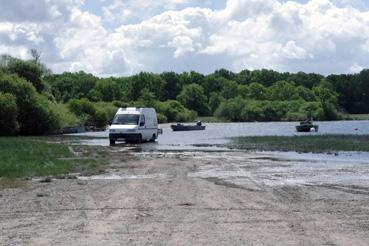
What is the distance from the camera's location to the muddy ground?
37.5 feet

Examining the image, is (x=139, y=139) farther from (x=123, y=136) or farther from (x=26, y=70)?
(x=26, y=70)

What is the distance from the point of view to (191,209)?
14.7 meters

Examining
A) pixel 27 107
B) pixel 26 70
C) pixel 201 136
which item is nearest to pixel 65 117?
pixel 26 70

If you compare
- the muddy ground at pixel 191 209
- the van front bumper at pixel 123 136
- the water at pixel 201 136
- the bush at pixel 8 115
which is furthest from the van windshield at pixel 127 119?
the bush at pixel 8 115

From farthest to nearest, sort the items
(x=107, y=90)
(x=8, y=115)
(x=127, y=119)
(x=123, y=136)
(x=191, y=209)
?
(x=107, y=90) → (x=8, y=115) → (x=127, y=119) → (x=123, y=136) → (x=191, y=209)

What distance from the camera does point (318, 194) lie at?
17844mm

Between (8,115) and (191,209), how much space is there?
61.5 meters

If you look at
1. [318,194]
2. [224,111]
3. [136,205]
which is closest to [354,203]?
[318,194]

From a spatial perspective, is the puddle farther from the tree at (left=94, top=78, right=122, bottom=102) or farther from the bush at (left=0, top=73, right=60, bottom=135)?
the tree at (left=94, top=78, right=122, bottom=102)

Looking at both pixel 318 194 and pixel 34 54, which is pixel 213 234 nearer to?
pixel 318 194

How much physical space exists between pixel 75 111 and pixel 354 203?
9465 centimetres

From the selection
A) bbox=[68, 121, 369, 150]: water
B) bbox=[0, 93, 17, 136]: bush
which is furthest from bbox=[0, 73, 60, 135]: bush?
bbox=[68, 121, 369, 150]: water

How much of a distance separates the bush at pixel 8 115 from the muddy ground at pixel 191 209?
1984 inches

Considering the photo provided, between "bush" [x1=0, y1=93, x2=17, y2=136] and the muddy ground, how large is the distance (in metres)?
50.4
